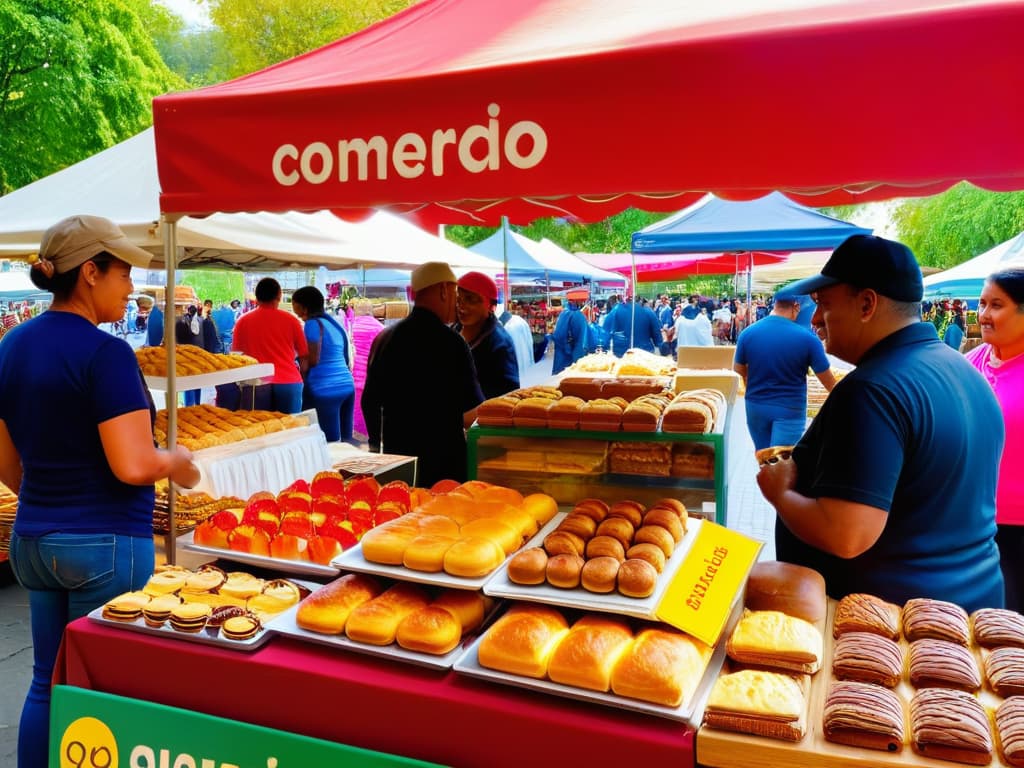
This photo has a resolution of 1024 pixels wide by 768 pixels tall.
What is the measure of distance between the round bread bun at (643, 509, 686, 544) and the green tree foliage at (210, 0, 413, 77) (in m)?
25.0

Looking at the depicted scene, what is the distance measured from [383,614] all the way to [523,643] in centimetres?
43

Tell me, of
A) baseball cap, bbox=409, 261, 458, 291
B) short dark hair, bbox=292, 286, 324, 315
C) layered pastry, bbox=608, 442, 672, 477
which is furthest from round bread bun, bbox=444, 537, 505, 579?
short dark hair, bbox=292, 286, 324, 315

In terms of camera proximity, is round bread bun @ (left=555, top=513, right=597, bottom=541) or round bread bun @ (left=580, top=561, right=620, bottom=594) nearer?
round bread bun @ (left=580, top=561, right=620, bottom=594)

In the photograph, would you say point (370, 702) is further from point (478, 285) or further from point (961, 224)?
point (961, 224)

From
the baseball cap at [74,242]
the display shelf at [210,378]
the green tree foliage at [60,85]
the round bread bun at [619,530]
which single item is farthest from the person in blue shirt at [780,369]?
the green tree foliage at [60,85]

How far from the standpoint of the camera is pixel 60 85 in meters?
14.4

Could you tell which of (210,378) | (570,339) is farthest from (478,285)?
(570,339)

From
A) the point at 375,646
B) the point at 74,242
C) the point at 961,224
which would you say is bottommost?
the point at 375,646

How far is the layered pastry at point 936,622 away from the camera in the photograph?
1.89 meters

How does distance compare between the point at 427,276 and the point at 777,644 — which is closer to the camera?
the point at 777,644

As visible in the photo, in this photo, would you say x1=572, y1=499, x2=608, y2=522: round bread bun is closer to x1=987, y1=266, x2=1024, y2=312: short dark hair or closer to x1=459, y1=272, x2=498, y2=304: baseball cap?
x1=987, y1=266, x2=1024, y2=312: short dark hair

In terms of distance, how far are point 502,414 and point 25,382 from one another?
6.32ft

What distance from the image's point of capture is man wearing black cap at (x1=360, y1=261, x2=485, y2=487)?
4.32 m

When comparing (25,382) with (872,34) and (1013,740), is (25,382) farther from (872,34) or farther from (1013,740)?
(1013,740)
